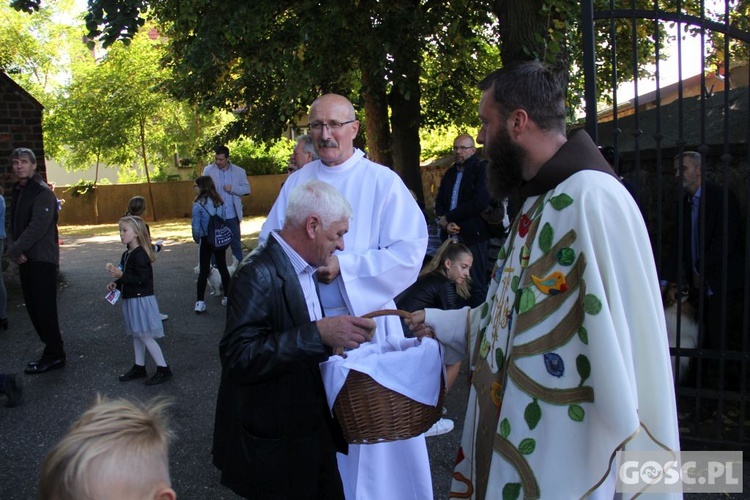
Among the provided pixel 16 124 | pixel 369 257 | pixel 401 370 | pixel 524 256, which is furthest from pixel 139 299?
pixel 16 124

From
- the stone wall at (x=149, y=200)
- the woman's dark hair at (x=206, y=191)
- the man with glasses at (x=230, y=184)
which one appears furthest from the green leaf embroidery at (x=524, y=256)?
Answer: the stone wall at (x=149, y=200)

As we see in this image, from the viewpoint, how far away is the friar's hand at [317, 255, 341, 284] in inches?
111

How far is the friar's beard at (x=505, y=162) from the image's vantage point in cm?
197

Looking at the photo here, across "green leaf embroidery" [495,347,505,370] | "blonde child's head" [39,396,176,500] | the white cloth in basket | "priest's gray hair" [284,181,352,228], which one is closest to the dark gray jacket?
"priest's gray hair" [284,181,352,228]

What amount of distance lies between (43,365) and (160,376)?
131 cm

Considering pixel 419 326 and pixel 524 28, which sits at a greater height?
pixel 524 28

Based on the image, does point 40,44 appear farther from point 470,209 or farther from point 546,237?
point 546,237

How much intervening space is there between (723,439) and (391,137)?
9.04 meters

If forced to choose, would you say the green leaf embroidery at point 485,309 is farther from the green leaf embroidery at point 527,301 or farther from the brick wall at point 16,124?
the brick wall at point 16,124

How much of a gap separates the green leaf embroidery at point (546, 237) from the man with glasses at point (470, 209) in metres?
4.94

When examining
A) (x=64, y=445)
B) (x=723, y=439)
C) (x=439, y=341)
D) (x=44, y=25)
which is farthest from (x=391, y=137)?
(x=44, y=25)

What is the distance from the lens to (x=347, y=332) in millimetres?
2268

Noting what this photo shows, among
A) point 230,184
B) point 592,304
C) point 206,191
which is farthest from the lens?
point 230,184

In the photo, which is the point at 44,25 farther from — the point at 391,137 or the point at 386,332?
the point at 386,332
